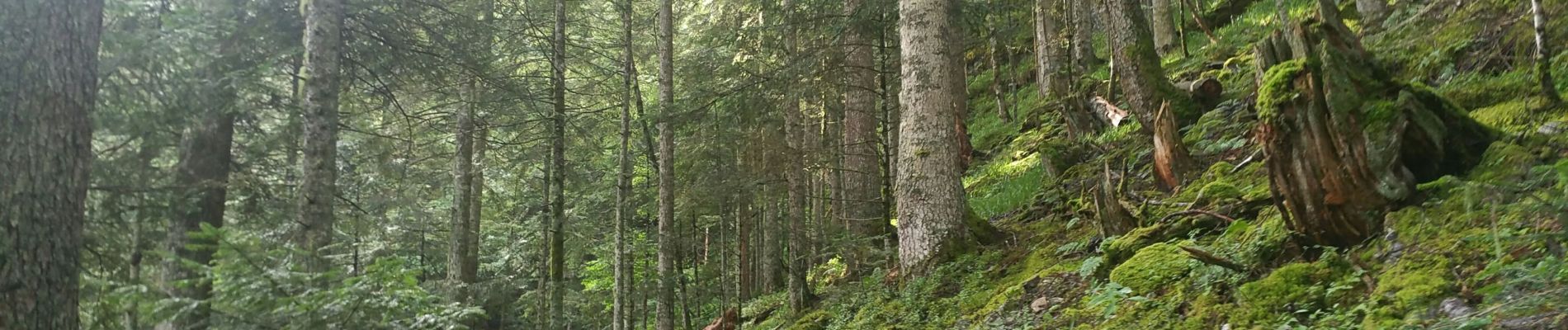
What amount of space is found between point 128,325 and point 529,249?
1260 centimetres

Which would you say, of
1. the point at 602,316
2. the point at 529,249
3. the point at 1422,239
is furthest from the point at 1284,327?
the point at 602,316

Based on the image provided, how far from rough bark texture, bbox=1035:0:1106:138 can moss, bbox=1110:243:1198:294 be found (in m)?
5.41

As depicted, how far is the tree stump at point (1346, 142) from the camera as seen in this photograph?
4.31 m

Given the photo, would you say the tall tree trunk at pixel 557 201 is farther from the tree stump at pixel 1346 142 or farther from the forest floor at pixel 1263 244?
the tree stump at pixel 1346 142

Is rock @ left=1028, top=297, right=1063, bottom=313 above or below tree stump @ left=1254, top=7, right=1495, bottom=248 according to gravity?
below

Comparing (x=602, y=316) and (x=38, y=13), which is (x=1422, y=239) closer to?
(x=38, y=13)

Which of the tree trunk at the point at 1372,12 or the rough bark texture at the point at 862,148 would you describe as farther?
the rough bark texture at the point at 862,148

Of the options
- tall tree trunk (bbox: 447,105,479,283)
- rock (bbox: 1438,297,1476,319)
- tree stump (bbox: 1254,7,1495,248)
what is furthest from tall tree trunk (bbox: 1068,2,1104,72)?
rock (bbox: 1438,297,1476,319)

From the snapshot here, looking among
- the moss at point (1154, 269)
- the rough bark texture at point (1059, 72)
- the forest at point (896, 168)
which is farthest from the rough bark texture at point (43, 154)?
the rough bark texture at point (1059, 72)

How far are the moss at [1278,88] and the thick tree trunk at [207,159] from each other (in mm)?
8084

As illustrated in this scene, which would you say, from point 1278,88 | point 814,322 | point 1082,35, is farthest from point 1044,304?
point 1082,35

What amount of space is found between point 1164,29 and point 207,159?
15196 mm

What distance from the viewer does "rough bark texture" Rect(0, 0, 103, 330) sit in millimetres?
4863

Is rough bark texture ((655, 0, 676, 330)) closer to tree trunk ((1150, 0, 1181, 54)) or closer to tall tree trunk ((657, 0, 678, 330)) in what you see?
tall tree trunk ((657, 0, 678, 330))
